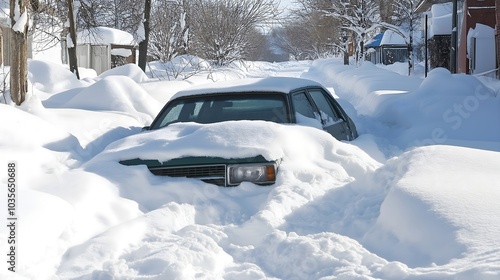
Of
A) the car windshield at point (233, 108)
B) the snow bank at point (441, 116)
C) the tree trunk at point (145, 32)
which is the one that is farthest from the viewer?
the tree trunk at point (145, 32)

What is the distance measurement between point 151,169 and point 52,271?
2103mm

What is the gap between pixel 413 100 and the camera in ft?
46.0

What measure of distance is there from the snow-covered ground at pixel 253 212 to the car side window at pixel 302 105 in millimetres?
484

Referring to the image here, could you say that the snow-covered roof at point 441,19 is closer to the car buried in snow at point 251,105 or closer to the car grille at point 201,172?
the car buried in snow at point 251,105

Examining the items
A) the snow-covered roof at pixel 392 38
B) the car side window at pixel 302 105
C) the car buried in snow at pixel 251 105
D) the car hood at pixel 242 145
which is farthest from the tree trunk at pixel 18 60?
the snow-covered roof at pixel 392 38

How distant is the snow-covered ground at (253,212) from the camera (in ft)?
14.0

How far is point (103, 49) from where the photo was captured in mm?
41812

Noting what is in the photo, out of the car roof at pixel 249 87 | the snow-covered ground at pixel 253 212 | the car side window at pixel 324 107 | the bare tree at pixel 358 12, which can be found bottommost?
the snow-covered ground at pixel 253 212

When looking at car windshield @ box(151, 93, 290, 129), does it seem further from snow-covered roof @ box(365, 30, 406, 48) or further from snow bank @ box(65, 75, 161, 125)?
snow-covered roof @ box(365, 30, 406, 48)

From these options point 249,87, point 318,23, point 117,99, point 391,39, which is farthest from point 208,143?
point 318,23

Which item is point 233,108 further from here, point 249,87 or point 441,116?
point 441,116

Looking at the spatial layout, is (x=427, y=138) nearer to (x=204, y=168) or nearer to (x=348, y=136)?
(x=348, y=136)

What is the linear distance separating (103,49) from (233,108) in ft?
116

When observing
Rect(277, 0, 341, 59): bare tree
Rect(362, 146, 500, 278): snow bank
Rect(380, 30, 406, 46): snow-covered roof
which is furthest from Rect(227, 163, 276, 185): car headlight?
Rect(380, 30, 406, 46): snow-covered roof
